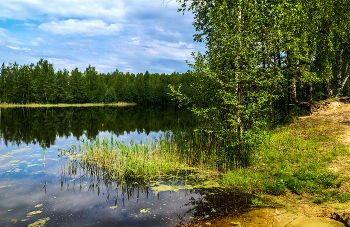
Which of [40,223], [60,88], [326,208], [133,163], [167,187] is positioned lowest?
[40,223]

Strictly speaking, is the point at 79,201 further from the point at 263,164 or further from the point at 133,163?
the point at 263,164

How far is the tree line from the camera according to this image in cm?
8662

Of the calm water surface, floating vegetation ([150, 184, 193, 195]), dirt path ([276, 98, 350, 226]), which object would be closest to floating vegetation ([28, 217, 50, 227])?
the calm water surface

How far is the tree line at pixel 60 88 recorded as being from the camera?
284 ft

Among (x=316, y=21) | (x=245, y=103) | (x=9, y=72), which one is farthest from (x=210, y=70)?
(x=9, y=72)

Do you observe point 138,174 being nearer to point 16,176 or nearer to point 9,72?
point 16,176

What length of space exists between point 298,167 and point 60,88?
96.7m

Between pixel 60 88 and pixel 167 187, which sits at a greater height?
pixel 60 88

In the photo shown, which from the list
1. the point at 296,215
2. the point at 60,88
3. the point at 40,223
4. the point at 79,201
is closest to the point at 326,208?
the point at 296,215

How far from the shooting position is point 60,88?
302 feet

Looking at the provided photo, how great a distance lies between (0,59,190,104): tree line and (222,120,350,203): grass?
64509 millimetres

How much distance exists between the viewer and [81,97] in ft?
317

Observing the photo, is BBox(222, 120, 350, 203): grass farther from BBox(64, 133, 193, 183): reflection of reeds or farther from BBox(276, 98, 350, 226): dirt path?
BBox(64, 133, 193, 183): reflection of reeds

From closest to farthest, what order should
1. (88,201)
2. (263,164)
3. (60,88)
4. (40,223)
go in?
1. (40,223)
2. (88,201)
3. (263,164)
4. (60,88)
